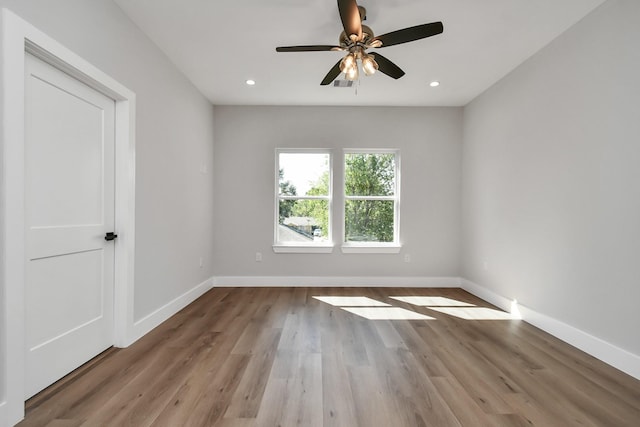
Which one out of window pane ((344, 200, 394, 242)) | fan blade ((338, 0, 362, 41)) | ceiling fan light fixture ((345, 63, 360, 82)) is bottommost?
window pane ((344, 200, 394, 242))

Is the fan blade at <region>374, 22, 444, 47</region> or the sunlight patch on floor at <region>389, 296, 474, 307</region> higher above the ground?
the fan blade at <region>374, 22, 444, 47</region>

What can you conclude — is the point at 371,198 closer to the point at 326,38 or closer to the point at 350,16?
the point at 326,38

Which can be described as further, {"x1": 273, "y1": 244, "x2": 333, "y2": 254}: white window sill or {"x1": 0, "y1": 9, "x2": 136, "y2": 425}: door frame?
{"x1": 273, "y1": 244, "x2": 333, "y2": 254}: white window sill

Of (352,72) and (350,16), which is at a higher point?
(350,16)

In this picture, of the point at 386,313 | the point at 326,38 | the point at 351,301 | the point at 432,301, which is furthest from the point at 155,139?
the point at 432,301

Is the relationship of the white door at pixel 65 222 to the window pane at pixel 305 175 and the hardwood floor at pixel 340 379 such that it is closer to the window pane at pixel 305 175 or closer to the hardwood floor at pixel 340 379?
the hardwood floor at pixel 340 379

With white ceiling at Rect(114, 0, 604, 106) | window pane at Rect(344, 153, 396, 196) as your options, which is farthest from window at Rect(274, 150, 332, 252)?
white ceiling at Rect(114, 0, 604, 106)

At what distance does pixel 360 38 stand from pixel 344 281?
332 centimetres

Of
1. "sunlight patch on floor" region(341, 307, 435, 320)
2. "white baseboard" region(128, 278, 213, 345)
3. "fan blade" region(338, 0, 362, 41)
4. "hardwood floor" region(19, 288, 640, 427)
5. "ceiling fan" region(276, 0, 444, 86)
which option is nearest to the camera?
"hardwood floor" region(19, 288, 640, 427)

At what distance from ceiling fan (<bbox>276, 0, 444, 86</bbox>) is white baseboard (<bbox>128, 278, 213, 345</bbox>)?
2614mm

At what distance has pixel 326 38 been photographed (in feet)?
9.32

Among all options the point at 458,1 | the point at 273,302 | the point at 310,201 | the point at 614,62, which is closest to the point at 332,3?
the point at 458,1

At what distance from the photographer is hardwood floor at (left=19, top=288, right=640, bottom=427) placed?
1.64 m

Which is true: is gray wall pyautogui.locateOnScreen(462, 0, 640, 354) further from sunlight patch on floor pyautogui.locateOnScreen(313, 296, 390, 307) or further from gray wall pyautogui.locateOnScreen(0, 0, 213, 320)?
gray wall pyautogui.locateOnScreen(0, 0, 213, 320)
